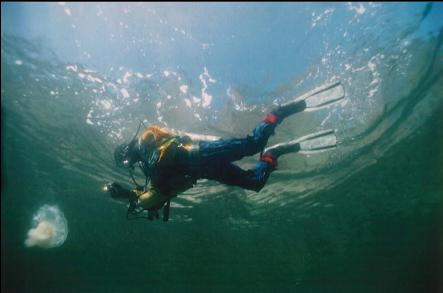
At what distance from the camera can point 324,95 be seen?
→ 8.68 meters

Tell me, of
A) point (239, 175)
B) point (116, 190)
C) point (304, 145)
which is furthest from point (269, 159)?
point (116, 190)

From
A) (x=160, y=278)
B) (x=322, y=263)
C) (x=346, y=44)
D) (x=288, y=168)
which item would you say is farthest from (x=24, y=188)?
(x=322, y=263)

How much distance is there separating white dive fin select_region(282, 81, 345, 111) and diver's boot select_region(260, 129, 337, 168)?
764mm

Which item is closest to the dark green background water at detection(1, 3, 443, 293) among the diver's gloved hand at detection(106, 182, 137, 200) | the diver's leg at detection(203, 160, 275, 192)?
the diver's gloved hand at detection(106, 182, 137, 200)

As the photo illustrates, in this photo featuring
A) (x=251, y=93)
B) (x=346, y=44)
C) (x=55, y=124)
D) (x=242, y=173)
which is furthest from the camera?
(x=55, y=124)

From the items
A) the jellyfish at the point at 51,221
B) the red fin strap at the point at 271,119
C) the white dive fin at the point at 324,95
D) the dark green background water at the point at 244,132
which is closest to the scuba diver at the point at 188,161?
the red fin strap at the point at 271,119

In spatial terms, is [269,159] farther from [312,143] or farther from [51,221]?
[51,221]

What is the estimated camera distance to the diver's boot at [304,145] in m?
8.34

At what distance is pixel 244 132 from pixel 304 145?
4801 mm

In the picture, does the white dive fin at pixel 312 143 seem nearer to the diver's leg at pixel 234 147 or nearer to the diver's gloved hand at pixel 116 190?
the diver's leg at pixel 234 147

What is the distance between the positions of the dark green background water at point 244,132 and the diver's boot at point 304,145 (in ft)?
8.55

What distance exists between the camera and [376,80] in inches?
464

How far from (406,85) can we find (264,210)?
11950 mm

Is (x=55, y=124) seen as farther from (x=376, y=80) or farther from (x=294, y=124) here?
(x=376, y=80)
